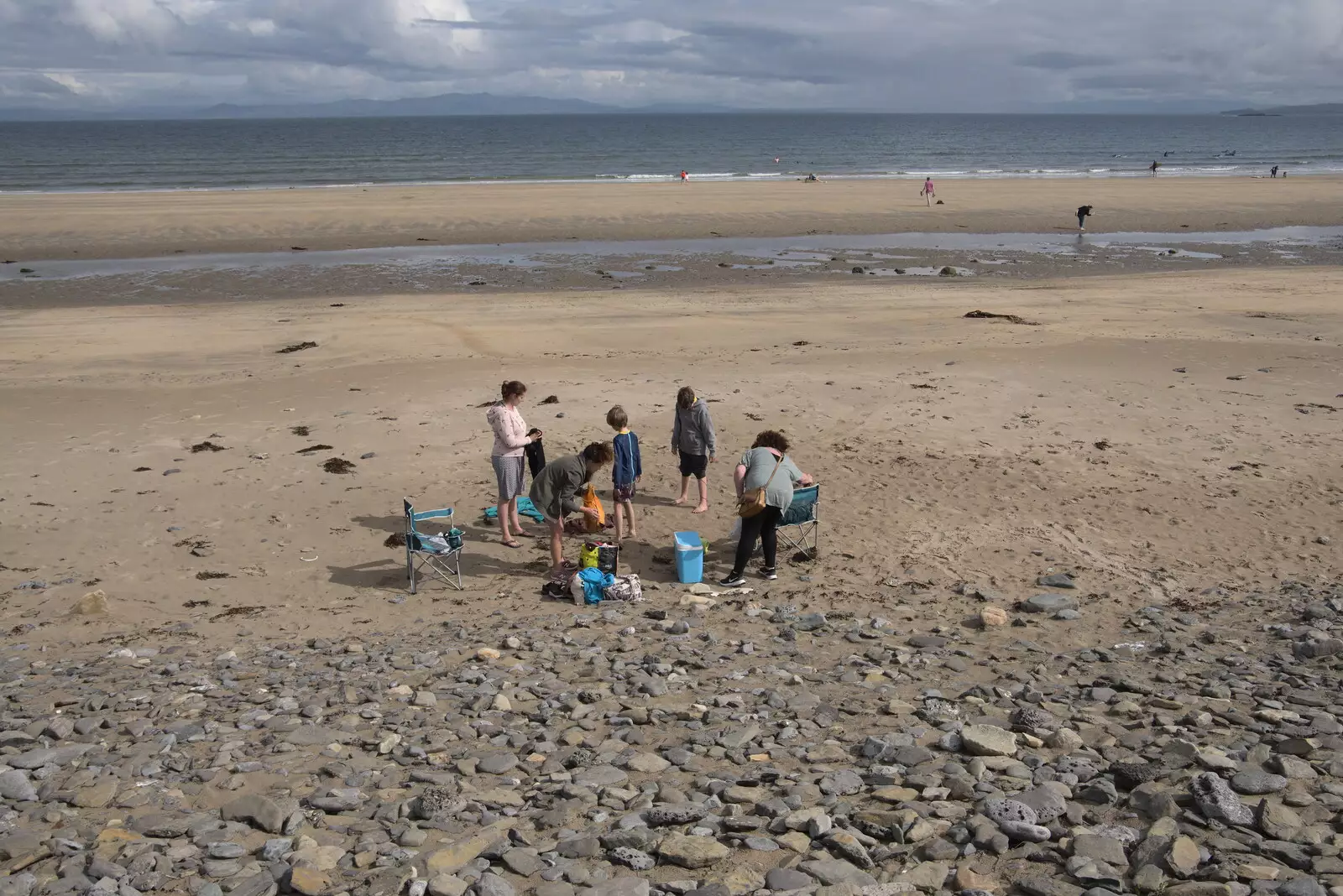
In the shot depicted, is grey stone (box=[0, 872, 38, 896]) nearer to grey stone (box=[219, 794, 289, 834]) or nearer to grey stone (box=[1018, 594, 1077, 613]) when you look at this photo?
grey stone (box=[219, 794, 289, 834])

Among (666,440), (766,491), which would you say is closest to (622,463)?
(766,491)

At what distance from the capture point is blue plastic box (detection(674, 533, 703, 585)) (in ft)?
31.0

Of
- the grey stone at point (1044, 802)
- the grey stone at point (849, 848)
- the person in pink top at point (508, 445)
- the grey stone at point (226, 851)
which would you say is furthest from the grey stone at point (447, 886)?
the person in pink top at point (508, 445)

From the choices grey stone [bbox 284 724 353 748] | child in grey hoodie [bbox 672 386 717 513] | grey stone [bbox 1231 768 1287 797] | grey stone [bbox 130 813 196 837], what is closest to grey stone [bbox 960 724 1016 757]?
grey stone [bbox 1231 768 1287 797]

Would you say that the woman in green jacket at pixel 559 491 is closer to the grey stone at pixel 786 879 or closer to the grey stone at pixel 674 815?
the grey stone at pixel 674 815

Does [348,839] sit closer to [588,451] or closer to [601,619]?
[601,619]

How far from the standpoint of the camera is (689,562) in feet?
31.1

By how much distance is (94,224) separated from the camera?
38344 mm

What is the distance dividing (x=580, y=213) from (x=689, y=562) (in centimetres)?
3417

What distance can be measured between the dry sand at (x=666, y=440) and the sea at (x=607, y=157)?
→ 43722 millimetres

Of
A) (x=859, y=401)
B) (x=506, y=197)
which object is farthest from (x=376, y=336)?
(x=506, y=197)

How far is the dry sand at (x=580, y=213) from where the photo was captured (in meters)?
36.0

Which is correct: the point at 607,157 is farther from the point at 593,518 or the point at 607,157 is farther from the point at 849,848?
the point at 849,848

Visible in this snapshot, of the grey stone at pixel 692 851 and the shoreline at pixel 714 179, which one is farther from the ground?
the shoreline at pixel 714 179
